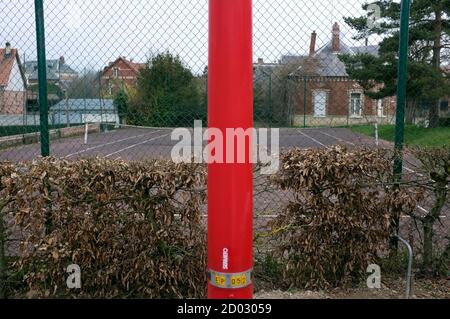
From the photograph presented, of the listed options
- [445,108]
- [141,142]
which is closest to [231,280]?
[445,108]

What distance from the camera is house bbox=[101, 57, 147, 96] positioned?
4.59m

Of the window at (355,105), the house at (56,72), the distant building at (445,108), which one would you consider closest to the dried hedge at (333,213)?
the house at (56,72)

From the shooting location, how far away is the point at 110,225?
10.6 ft

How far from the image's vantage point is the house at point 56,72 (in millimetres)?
3829

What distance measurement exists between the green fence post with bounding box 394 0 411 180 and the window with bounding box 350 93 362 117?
2.40 metres

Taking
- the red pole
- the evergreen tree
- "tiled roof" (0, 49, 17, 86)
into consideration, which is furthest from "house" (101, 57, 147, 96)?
the evergreen tree

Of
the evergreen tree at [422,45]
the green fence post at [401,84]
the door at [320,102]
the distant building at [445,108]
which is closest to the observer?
the green fence post at [401,84]

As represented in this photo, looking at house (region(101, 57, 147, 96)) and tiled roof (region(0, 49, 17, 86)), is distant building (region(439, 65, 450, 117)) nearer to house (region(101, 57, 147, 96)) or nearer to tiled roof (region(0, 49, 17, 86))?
house (region(101, 57, 147, 96))

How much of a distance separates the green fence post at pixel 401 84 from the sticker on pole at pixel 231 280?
2.42 metres

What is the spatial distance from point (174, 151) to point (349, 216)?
5.33 feet

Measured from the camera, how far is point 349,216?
3.37 meters

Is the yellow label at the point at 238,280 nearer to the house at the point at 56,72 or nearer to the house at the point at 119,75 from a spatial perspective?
the house at the point at 56,72

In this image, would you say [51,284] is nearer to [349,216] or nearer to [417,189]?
[349,216]

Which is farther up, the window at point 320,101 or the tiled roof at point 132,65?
the tiled roof at point 132,65
